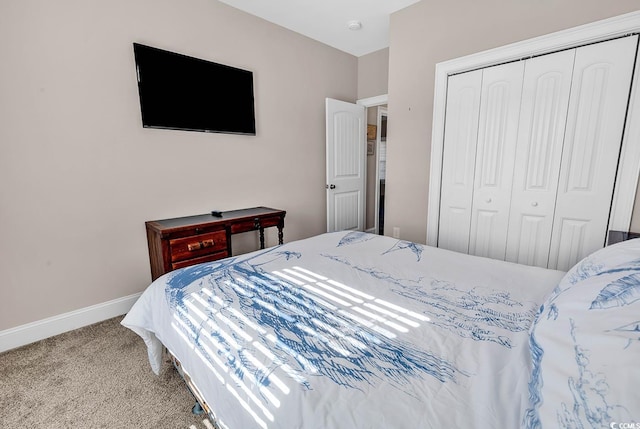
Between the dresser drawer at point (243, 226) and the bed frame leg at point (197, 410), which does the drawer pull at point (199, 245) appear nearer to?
the dresser drawer at point (243, 226)

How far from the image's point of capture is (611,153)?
201 centimetres

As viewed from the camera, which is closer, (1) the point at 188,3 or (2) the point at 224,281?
(2) the point at 224,281

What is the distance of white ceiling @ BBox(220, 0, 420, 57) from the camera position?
2826 mm

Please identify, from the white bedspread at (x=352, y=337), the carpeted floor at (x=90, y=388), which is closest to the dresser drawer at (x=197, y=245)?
the carpeted floor at (x=90, y=388)

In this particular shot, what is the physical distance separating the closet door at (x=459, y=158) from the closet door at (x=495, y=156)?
0.18 ft

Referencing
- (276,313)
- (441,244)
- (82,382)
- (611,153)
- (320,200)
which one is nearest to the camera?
(276,313)

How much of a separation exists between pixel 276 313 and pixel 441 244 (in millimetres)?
2260

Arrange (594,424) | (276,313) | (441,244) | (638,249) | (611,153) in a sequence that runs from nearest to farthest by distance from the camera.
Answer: (594,424), (638,249), (276,313), (611,153), (441,244)

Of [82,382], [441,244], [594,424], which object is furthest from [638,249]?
[82,382]

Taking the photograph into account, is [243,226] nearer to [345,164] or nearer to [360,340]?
[345,164]

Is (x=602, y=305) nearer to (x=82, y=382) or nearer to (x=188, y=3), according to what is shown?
(x=82, y=382)

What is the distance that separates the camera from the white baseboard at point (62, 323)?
6.69 ft

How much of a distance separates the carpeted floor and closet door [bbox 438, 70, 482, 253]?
2492 mm

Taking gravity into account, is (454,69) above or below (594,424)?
above
